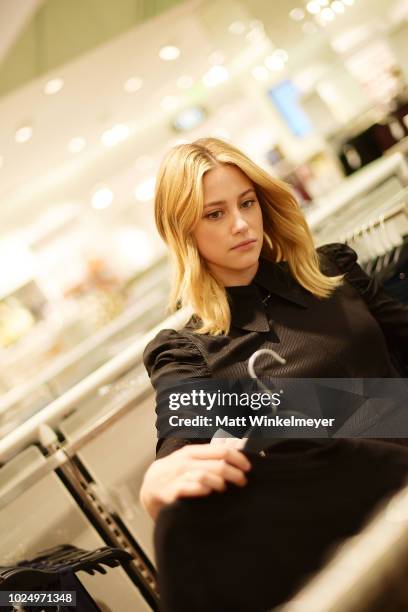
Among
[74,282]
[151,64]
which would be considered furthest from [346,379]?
[74,282]

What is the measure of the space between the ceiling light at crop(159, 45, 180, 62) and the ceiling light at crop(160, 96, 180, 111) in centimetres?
162

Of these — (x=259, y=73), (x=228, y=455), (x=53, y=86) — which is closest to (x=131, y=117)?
(x=259, y=73)

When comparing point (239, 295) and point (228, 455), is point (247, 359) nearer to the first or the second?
point (239, 295)

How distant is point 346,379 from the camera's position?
0.90 metres

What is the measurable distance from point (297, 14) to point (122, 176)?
4.40m

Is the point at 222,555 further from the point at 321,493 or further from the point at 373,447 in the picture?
the point at 373,447

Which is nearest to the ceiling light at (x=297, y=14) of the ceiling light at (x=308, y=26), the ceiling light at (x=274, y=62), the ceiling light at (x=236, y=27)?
the ceiling light at (x=308, y=26)

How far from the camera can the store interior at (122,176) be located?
1243 millimetres

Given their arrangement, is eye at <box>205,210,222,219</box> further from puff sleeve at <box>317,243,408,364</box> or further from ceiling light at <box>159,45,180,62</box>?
ceiling light at <box>159,45,180,62</box>

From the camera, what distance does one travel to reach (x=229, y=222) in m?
0.96

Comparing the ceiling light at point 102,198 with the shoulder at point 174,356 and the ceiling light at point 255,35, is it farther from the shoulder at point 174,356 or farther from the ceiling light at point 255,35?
the shoulder at point 174,356

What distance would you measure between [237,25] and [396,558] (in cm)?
478

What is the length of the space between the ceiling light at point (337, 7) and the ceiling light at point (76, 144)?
132 inches

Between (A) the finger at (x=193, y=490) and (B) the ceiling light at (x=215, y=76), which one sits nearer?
(A) the finger at (x=193, y=490)
